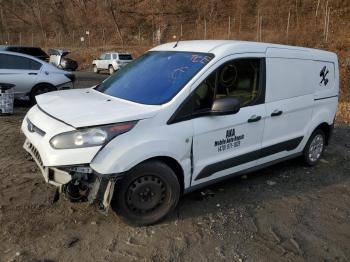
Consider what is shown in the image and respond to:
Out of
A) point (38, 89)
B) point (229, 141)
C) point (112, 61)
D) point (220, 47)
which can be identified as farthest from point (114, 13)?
point (229, 141)

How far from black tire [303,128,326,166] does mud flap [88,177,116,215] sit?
11.5ft

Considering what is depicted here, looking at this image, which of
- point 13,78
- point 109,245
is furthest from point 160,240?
point 13,78

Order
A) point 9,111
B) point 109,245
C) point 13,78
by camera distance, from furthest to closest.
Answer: point 13,78
point 9,111
point 109,245

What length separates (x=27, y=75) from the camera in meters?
11.5

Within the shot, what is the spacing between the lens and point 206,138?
4562 mm

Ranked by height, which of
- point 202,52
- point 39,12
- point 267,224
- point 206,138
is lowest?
point 267,224

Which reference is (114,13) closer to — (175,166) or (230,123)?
(230,123)

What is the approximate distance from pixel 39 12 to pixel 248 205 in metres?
59.8

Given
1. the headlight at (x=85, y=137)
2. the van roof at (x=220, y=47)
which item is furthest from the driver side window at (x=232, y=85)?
the headlight at (x=85, y=137)

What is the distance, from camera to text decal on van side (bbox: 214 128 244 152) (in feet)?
15.5

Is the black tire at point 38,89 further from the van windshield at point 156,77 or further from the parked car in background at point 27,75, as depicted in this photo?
the van windshield at point 156,77

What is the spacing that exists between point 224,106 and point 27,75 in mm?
8485

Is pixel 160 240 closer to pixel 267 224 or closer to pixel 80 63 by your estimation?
pixel 267 224

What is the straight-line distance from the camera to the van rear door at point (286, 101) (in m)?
5.38
